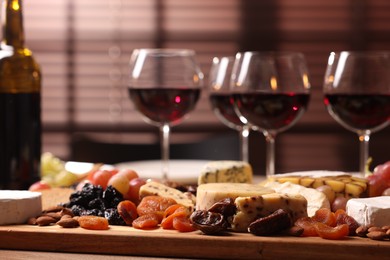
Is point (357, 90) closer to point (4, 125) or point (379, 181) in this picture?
point (379, 181)

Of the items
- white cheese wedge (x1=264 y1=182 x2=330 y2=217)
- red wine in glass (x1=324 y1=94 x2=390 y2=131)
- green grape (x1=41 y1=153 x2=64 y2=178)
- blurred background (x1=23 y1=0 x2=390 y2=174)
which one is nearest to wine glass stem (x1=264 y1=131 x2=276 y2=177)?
red wine in glass (x1=324 y1=94 x2=390 y2=131)

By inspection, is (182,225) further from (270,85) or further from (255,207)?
(270,85)

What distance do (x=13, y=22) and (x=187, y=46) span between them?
3375 millimetres

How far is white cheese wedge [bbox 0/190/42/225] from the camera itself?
123 cm

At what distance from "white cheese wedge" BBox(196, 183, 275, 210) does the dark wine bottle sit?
20.0 inches

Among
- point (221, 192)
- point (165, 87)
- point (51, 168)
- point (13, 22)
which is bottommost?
point (51, 168)

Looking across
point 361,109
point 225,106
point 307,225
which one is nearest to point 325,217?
point 307,225

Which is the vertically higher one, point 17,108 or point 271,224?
point 17,108

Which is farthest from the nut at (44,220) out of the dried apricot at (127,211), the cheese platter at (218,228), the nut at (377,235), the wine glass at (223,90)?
the wine glass at (223,90)

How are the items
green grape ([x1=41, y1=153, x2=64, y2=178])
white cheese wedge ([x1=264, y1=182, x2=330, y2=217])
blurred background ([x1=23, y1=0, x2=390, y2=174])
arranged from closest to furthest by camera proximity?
white cheese wedge ([x1=264, y1=182, x2=330, y2=217])
green grape ([x1=41, y1=153, x2=64, y2=178])
blurred background ([x1=23, y1=0, x2=390, y2=174])

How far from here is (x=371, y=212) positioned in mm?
1149

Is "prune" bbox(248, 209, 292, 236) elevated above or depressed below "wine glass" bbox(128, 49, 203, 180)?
below

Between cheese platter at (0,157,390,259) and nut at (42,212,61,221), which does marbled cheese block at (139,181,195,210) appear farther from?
nut at (42,212,61,221)

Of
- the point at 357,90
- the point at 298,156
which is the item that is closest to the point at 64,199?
the point at 357,90
